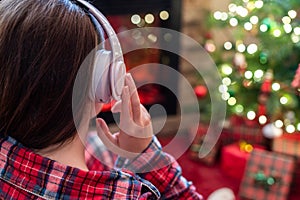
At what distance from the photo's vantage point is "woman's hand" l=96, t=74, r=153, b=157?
730 millimetres

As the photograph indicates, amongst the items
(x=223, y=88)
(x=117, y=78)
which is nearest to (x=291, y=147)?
(x=223, y=88)

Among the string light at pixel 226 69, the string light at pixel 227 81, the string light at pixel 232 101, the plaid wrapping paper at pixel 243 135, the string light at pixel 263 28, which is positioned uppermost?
the string light at pixel 263 28

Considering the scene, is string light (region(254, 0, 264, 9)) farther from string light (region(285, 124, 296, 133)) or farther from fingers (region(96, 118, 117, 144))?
fingers (region(96, 118, 117, 144))

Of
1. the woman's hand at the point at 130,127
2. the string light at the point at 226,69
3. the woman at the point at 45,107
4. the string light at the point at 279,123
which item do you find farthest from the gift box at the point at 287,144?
the woman at the point at 45,107

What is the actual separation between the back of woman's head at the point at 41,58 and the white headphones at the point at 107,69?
0.02 m

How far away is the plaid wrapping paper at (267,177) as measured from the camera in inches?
67.8

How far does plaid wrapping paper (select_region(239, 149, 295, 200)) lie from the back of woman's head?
126 cm

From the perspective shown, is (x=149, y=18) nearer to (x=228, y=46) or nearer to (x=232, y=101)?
(x=228, y=46)

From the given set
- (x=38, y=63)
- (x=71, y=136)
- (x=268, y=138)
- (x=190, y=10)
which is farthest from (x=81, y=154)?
(x=190, y=10)

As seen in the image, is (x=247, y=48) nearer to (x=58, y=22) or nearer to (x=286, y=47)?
(x=286, y=47)

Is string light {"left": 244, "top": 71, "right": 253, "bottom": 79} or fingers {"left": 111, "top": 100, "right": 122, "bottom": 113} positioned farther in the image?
string light {"left": 244, "top": 71, "right": 253, "bottom": 79}

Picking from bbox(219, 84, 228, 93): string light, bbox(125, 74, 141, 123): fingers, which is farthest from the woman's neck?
bbox(219, 84, 228, 93): string light

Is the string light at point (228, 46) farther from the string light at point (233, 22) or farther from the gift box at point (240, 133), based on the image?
the gift box at point (240, 133)

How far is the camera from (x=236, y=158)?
6.50 feet
